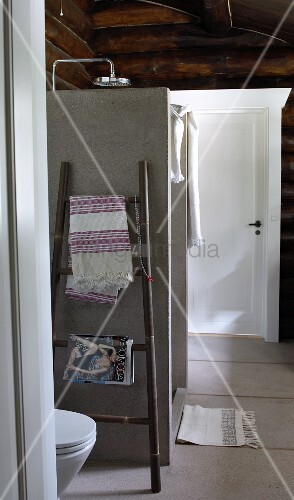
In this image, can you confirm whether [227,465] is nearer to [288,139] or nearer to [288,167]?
[288,167]

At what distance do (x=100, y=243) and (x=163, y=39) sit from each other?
A: 9.53ft

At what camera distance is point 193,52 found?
190 inches

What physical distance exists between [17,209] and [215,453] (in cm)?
219

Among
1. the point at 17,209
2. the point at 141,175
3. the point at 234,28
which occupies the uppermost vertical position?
the point at 234,28

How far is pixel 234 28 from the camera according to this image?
15.6ft

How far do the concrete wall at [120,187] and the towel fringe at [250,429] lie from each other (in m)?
0.51

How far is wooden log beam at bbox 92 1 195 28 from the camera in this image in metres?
4.64

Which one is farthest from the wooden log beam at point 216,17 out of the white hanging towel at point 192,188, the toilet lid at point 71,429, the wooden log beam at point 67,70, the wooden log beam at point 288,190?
the toilet lid at point 71,429

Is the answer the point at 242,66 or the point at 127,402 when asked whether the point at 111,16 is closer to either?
the point at 242,66

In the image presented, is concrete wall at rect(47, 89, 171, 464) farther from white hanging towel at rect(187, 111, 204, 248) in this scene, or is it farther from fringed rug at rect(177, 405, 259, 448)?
white hanging towel at rect(187, 111, 204, 248)

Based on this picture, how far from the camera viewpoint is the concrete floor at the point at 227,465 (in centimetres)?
241

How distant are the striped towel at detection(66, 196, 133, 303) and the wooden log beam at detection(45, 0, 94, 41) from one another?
6.21 ft

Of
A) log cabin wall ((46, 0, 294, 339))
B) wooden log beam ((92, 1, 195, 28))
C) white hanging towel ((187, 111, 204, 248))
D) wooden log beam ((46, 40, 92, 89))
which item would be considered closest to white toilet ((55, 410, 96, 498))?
white hanging towel ((187, 111, 204, 248))

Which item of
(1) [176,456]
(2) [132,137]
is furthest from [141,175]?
(1) [176,456]
